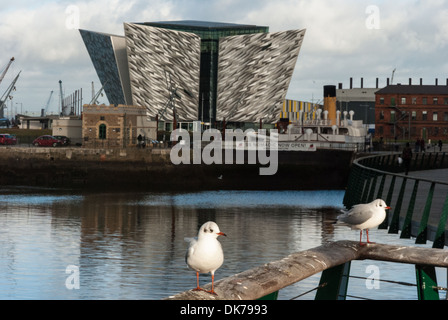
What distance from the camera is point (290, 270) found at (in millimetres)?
6133

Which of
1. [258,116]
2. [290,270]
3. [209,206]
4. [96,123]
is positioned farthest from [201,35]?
[290,270]

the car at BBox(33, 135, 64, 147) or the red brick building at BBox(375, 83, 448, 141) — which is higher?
the red brick building at BBox(375, 83, 448, 141)

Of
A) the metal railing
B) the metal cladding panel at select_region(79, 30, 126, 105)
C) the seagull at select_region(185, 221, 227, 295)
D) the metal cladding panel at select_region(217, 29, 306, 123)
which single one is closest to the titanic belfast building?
the metal cladding panel at select_region(217, 29, 306, 123)

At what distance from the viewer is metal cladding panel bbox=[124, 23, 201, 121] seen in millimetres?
140375

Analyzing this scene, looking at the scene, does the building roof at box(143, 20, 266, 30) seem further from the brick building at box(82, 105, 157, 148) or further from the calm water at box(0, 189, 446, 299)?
the calm water at box(0, 189, 446, 299)

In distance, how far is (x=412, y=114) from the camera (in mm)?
142875

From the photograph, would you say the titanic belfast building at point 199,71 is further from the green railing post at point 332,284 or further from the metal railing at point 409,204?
the green railing post at point 332,284

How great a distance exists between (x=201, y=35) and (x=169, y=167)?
9232cm

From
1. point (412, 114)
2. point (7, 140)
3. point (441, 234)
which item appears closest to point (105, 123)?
point (7, 140)

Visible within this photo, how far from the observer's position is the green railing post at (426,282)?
24.2 ft

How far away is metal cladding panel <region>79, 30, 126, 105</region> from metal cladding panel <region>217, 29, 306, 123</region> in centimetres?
2026

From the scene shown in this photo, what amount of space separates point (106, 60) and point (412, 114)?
195ft

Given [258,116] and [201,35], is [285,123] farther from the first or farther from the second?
[201,35]

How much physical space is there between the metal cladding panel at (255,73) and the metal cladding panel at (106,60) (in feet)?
66.5
